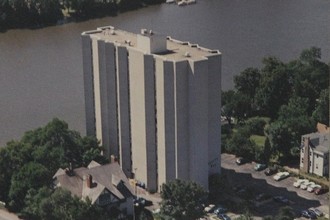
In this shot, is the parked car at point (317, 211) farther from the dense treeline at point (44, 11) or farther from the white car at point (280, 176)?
the dense treeline at point (44, 11)

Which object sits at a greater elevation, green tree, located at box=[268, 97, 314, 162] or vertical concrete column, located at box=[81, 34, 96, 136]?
vertical concrete column, located at box=[81, 34, 96, 136]

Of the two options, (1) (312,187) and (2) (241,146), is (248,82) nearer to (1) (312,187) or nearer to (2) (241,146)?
(2) (241,146)

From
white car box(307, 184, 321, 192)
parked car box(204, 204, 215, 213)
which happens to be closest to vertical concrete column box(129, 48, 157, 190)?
parked car box(204, 204, 215, 213)

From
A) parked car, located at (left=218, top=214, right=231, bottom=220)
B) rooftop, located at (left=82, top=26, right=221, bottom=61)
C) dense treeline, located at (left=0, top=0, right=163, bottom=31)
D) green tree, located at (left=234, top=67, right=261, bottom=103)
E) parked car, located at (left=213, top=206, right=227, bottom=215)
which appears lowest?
parked car, located at (left=218, top=214, right=231, bottom=220)

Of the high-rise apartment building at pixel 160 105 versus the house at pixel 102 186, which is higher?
the high-rise apartment building at pixel 160 105

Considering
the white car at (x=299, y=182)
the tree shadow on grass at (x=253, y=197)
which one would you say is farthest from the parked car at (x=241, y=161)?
the white car at (x=299, y=182)

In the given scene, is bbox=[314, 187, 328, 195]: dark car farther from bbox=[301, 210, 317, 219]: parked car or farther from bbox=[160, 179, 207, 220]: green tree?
bbox=[160, 179, 207, 220]: green tree

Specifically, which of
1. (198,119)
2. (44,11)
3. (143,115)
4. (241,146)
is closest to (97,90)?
(143,115)
